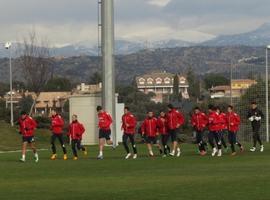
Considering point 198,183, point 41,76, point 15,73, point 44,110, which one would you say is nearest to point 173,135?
point 198,183

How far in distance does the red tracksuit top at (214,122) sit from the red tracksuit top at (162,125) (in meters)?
1.86

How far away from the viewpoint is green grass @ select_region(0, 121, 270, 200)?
16516mm

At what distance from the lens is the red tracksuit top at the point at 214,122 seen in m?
32.3

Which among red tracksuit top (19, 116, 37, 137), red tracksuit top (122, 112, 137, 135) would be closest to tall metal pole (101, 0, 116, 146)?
red tracksuit top (122, 112, 137, 135)

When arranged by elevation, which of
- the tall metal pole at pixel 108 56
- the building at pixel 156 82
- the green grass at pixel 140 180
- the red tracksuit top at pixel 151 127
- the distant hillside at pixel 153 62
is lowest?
the green grass at pixel 140 180

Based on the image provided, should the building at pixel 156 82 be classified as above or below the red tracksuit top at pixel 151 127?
above

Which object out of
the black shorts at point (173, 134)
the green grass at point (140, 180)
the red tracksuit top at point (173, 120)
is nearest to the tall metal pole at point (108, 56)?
the black shorts at point (173, 134)

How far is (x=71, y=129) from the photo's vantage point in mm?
33250

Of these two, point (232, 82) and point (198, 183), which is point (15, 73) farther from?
point (198, 183)

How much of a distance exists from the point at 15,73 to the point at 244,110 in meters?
83.9

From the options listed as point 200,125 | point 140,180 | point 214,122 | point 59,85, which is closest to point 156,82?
point 59,85

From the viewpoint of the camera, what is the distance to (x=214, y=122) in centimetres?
3238

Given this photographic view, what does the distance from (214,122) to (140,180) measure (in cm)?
Result: 1273

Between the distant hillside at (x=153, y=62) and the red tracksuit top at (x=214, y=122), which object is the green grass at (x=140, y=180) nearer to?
the red tracksuit top at (x=214, y=122)
